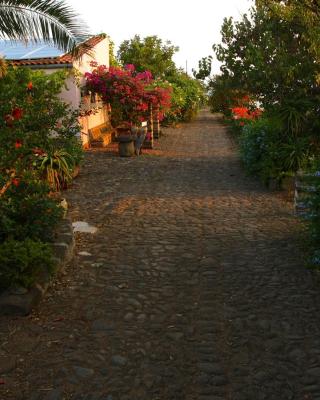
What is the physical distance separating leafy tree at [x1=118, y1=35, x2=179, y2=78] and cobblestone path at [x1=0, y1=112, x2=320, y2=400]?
25.8 metres

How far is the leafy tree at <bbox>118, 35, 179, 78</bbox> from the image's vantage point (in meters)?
32.5

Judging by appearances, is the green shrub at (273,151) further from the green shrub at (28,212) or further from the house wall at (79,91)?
the green shrub at (28,212)

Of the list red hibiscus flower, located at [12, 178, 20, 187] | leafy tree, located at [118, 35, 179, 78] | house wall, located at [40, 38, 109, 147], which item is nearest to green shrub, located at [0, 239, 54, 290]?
red hibiscus flower, located at [12, 178, 20, 187]

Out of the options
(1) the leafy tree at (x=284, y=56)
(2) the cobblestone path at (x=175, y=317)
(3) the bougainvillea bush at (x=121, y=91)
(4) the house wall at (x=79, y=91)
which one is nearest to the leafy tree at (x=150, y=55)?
(4) the house wall at (x=79, y=91)

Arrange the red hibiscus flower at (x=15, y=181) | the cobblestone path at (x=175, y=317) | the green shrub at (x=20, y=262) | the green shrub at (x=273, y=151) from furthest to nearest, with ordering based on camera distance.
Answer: the green shrub at (x=273, y=151) < the red hibiscus flower at (x=15, y=181) < the green shrub at (x=20, y=262) < the cobblestone path at (x=175, y=317)

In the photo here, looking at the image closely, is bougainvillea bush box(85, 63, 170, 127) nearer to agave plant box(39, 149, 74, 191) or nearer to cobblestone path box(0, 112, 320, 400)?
agave plant box(39, 149, 74, 191)

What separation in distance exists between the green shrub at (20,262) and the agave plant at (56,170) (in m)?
5.43

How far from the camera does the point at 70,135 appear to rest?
455 inches

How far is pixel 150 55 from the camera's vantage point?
32875 millimetres

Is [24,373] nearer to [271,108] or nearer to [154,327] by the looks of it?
[154,327]

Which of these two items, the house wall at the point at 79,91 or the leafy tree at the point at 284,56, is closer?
the leafy tree at the point at 284,56

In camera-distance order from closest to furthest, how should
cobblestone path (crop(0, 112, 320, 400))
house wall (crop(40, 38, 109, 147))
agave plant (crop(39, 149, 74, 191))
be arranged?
1. cobblestone path (crop(0, 112, 320, 400))
2. agave plant (crop(39, 149, 74, 191))
3. house wall (crop(40, 38, 109, 147))

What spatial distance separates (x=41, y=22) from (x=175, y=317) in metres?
5.76

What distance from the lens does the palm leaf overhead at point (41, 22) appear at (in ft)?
25.5
